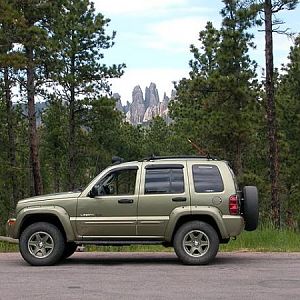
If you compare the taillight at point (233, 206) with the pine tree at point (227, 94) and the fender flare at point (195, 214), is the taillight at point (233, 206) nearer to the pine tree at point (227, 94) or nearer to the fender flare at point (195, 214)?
the fender flare at point (195, 214)

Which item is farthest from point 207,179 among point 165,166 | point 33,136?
point 33,136

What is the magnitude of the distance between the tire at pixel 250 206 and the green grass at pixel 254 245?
2377 millimetres

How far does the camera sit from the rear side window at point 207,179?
11148 millimetres

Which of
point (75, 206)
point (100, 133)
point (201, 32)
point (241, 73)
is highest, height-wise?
point (201, 32)

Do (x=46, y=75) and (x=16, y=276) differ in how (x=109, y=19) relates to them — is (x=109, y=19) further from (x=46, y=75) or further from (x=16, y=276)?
(x=16, y=276)

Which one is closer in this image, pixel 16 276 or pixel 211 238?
pixel 16 276

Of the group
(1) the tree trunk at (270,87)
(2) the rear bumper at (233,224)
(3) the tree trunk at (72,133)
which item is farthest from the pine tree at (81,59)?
(2) the rear bumper at (233,224)

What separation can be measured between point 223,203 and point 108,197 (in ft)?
6.95

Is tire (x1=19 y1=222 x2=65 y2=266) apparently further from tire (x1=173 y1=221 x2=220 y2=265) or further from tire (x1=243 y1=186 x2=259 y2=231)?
tire (x1=243 y1=186 x2=259 y2=231)

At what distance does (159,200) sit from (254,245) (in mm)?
3898

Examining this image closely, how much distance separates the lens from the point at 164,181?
446 inches

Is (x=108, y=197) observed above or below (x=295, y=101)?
below

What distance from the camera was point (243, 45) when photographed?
105ft

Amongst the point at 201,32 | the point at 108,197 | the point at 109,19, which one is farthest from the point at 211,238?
the point at 109,19
